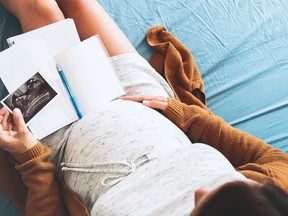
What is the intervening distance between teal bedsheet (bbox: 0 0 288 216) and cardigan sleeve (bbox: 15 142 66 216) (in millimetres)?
431

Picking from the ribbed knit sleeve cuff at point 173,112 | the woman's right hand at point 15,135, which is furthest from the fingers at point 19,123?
the ribbed knit sleeve cuff at point 173,112

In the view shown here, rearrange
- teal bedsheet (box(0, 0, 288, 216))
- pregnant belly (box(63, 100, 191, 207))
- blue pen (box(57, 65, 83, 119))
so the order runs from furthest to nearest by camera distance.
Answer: teal bedsheet (box(0, 0, 288, 216))
blue pen (box(57, 65, 83, 119))
pregnant belly (box(63, 100, 191, 207))

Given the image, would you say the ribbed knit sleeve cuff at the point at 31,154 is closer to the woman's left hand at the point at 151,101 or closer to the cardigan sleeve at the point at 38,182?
the cardigan sleeve at the point at 38,182

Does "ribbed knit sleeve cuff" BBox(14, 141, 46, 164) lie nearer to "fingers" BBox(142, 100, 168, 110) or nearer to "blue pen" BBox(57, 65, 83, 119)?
"blue pen" BBox(57, 65, 83, 119)

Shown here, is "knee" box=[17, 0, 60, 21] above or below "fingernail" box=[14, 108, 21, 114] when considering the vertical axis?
above

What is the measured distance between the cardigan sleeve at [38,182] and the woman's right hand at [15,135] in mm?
15

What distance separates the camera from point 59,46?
3.51 feet

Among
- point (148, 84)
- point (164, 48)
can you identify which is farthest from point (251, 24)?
point (148, 84)

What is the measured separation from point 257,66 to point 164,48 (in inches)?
13.0

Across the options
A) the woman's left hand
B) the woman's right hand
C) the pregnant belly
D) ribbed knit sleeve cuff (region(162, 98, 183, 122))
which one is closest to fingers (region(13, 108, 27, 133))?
the woman's right hand

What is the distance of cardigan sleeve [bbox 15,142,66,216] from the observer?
91 cm

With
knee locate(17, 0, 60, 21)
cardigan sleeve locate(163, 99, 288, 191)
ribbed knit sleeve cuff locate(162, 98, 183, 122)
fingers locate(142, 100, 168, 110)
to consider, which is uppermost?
knee locate(17, 0, 60, 21)

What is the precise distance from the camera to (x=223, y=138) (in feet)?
3.40

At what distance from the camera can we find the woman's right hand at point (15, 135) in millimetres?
905
